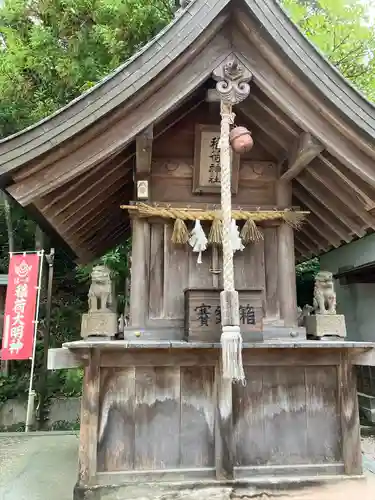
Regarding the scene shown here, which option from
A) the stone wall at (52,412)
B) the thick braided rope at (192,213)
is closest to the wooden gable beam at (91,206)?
the thick braided rope at (192,213)

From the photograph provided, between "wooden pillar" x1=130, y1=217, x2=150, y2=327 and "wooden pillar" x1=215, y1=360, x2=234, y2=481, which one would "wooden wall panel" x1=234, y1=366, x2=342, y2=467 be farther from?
"wooden pillar" x1=130, y1=217, x2=150, y2=327

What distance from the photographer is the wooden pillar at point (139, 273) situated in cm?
446

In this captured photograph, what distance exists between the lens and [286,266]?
15.5 ft

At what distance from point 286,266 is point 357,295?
339 inches

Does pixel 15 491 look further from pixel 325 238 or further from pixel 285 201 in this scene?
pixel 325 238

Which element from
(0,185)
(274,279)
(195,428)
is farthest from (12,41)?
(195,428)

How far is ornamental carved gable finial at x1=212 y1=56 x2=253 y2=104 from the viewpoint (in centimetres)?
396

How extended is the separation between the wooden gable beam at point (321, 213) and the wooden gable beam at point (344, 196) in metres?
0.48

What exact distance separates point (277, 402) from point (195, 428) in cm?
92

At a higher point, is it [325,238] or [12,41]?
[12,41]

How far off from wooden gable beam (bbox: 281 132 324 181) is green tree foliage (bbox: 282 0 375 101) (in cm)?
678

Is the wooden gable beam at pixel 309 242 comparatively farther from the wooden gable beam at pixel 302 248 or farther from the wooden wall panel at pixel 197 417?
the wooden wall panel at pixel 197 417

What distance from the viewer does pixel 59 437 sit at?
707cm

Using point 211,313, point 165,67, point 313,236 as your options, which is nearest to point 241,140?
point 165,67
